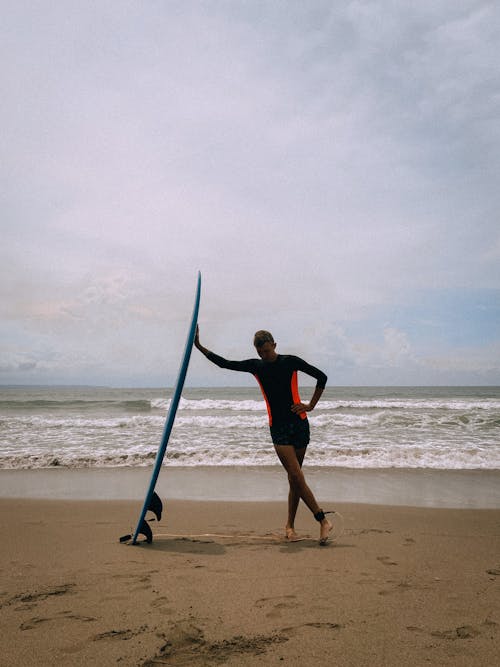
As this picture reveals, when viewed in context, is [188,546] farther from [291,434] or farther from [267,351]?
[267,351]

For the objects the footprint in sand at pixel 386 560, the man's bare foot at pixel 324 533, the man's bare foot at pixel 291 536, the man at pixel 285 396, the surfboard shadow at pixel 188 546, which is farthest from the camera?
the man's bare foot at pixel 291 536

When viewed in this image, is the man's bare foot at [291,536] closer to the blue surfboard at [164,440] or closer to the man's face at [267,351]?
the blue surfboard at [164,440]

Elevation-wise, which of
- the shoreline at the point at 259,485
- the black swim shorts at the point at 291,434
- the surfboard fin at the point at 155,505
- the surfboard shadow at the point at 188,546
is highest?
the black swim shorts at the point at 291,434

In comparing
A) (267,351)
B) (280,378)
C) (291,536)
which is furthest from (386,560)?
Answer: (267,351)

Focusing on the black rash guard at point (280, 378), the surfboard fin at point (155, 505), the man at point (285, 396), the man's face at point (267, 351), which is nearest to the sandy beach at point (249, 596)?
the surfboard fin at point (155, 505)

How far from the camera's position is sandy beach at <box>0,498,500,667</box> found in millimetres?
1954

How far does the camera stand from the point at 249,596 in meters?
2.53

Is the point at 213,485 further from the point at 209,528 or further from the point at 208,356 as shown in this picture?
the point at 208,356

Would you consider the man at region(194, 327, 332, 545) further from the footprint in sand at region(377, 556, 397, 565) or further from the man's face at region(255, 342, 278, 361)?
the footprint in sand at region(377, 556, 397, 565)

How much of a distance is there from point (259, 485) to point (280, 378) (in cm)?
351

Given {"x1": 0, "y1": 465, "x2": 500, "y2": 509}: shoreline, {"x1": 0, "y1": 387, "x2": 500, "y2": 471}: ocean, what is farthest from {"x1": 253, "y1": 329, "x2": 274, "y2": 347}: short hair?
{"x1": 0, "y1": 387, "x2": 500, "y2": 471}: ocean

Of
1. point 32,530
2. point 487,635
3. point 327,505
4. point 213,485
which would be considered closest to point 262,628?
point 487,635

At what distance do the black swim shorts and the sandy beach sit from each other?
2.70 feet

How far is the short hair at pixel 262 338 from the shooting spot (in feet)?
12.3
